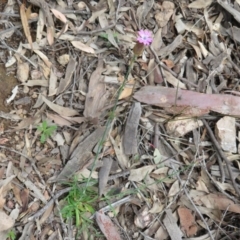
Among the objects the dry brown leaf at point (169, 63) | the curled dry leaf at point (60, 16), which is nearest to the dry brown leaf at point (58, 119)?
the curled dry leaf at point (60, 16)

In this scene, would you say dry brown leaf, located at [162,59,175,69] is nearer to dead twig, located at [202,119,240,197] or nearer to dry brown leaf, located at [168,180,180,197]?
dead twig, located at [202,119,240,197]

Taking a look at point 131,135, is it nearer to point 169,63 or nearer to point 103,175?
point 103,175

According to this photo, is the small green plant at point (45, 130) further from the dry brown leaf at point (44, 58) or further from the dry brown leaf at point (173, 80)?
the dry brown leaf at point (173, 80)

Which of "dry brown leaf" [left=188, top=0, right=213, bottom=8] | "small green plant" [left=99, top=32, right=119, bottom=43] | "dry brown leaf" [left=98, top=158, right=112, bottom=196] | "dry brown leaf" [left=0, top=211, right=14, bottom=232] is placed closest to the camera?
"dry brown leaf" [left=0, top=211, right=14, bottom=232]

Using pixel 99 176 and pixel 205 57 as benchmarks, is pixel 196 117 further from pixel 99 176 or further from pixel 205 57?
pixel 99 176

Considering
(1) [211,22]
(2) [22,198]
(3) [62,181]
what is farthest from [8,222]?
(1) [211,22]

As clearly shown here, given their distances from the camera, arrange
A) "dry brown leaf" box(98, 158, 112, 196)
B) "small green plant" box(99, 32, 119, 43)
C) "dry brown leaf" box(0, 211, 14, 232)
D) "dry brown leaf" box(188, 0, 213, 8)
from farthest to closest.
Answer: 1. "dry brown leaf" box(188, 0, 213, 8)
2. "small green plant" box(99, 32, 119, 43)
3. "dry brown leaf" box(98, 158, 112, 196)
4. "dry brown leaf" box(0, 211, 14, 232)

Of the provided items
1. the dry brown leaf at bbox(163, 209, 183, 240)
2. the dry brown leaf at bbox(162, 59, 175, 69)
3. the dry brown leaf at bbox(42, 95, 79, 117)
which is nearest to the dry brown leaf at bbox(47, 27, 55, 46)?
the dry brown leaf at bbox(42, 95, 79, 117)

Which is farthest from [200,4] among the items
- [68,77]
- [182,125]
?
[68,77]
